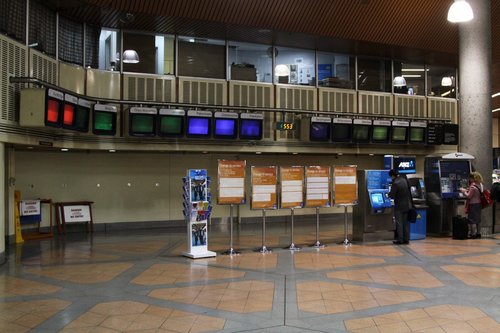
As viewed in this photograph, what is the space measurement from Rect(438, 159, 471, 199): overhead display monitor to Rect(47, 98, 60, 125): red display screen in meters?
9.19

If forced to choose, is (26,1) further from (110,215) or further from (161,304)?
(161,304)

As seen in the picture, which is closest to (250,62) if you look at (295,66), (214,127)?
(295,66)

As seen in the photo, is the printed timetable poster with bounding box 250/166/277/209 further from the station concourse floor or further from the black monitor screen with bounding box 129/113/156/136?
the black monitor screen with bounding box 129/113/156/136

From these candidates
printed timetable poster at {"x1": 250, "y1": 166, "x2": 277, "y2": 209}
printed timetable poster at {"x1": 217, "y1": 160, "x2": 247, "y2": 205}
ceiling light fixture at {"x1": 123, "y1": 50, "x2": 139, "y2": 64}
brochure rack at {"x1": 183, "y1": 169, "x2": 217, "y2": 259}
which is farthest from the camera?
ceiling light fixture at {"x1": 123, "y1": 50, "x2": 139, "y2": 64}

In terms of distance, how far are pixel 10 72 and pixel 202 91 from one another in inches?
221

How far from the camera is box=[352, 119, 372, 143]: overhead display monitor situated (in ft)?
48.7

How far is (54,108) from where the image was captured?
384 inches

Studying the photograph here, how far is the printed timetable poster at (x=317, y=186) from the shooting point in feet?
35.1

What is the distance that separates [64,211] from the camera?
1317cm

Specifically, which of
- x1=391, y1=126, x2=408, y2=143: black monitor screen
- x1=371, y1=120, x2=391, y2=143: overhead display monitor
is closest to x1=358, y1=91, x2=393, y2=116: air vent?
x1=371, y1=120, x2=391, y2=143: overhead display monitor

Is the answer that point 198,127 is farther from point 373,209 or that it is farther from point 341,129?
point 373,209

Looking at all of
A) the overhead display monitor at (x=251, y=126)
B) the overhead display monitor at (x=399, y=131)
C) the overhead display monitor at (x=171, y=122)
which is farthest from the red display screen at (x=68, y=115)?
the overhead display monitor at (x=399, y=131)

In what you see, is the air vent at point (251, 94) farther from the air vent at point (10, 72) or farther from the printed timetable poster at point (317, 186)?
the air vent at point (10, 72)

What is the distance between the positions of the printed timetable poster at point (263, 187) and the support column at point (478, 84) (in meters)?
5.68
